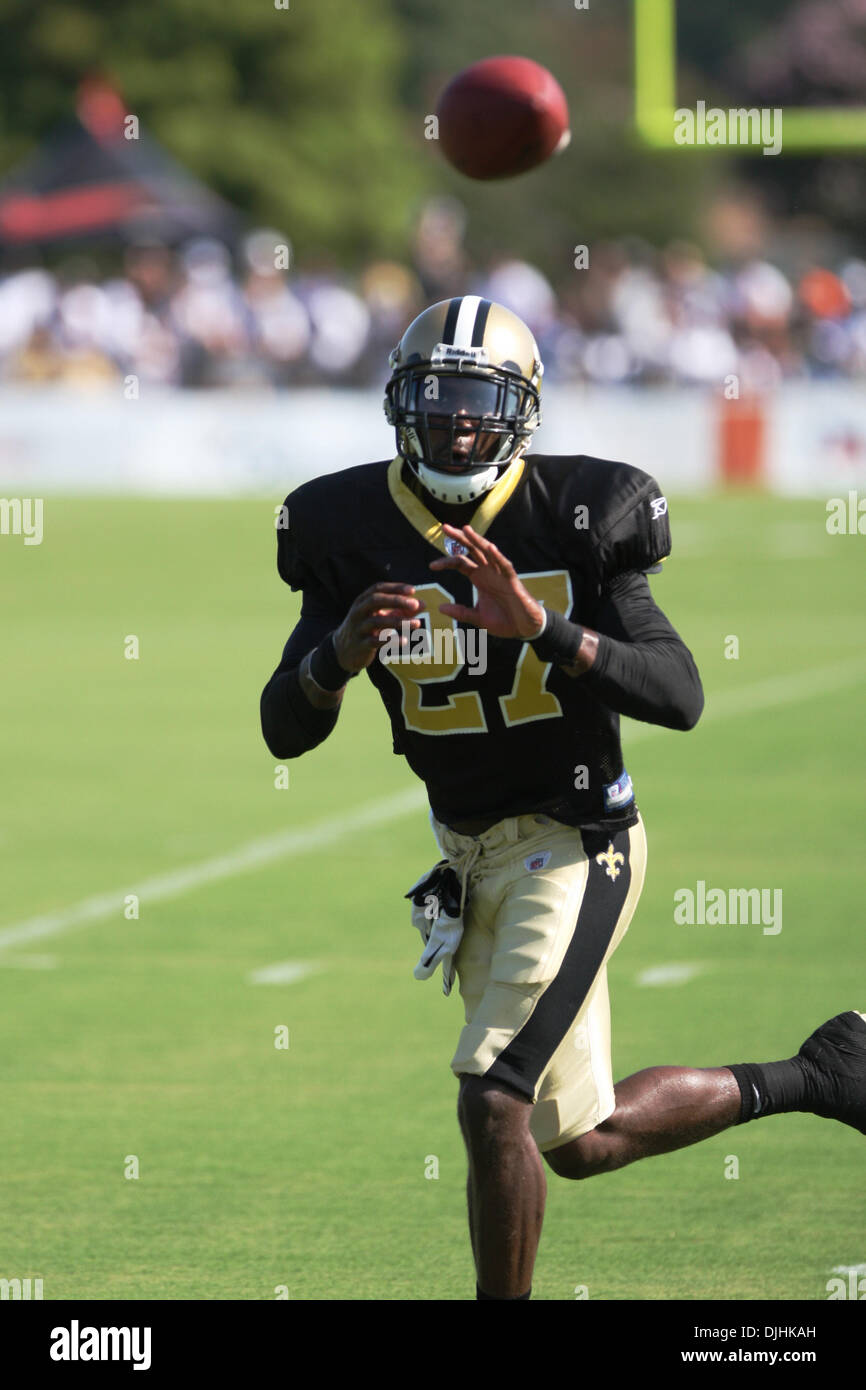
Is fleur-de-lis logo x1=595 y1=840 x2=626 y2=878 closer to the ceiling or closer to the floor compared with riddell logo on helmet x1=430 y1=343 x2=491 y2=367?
closer to the floor

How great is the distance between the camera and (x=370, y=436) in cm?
2109

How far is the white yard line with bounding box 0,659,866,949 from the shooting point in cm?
757

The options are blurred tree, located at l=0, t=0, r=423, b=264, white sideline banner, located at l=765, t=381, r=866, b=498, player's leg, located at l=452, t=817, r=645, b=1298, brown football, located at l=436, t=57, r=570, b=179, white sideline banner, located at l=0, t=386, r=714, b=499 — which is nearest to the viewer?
player's leg, located at l=452, t=817, r=645, b=1298

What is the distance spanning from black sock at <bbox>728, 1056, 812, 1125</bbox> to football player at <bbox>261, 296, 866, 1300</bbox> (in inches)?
10.5

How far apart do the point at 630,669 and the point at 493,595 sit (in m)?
0.30

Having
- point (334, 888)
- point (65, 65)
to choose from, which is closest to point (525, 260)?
point (65, 65)

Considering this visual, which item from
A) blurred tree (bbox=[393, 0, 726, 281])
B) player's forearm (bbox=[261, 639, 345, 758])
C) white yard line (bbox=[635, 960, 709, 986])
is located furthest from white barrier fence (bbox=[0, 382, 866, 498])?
blurred tree (bbox=[393, 0, 726, 281])

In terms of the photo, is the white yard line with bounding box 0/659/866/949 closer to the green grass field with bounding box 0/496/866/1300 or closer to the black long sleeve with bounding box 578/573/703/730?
the green grass field with bounding box 0/496/866/1300

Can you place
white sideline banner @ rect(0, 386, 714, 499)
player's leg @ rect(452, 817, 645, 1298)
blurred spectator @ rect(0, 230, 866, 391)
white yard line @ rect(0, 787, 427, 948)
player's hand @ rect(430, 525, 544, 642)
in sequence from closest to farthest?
player's hand @ rect(430, 525, 544, 642) < player's leg @ rect(452, 817, 645, 1298) < white yard line @ rect(0, 787, 427, 948) < white sideline banner @ rect(0, 386, 714, 499) < blurred spectator @ rect(0, 230, 866, 391)

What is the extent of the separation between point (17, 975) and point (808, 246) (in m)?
47.6

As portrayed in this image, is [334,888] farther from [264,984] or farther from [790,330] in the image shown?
[790,330]

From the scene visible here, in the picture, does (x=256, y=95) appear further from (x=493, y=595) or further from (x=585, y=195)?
(x=493, y=595)

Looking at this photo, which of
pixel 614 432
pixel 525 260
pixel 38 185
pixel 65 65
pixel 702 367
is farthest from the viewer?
pixel 525 260

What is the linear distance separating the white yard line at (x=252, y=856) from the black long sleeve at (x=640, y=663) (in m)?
2.72
